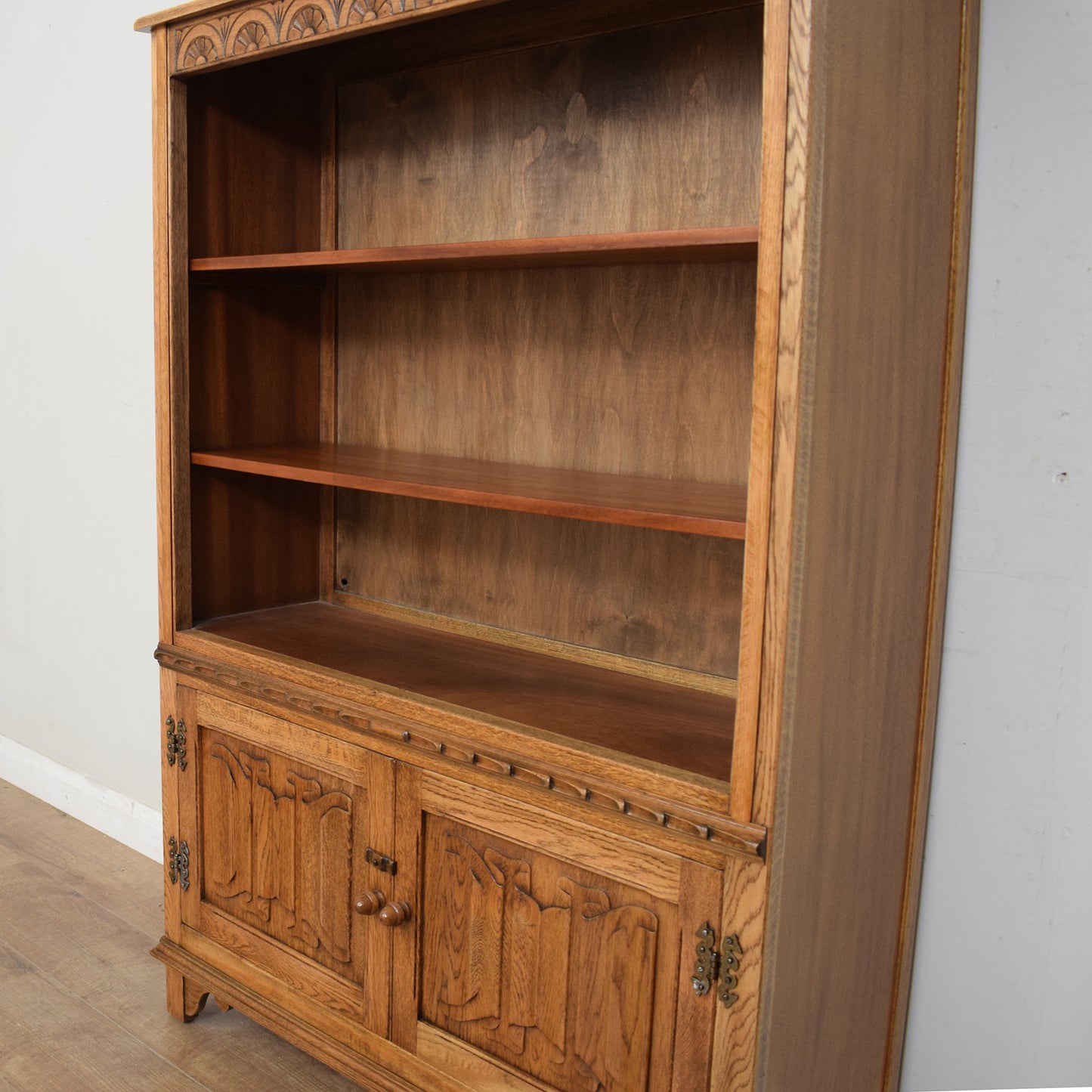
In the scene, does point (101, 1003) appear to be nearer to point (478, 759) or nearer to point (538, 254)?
point (478, 759)

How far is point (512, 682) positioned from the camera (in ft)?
→ 5.97

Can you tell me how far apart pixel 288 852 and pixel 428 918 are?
35cm

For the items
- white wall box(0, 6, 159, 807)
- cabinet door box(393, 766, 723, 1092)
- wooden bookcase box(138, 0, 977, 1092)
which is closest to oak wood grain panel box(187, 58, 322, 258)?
wooden bookcase box(138, 0, 977, 1092)

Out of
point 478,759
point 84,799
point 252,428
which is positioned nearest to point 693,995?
point 478,759

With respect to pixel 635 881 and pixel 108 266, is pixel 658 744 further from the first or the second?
pixel 108 266

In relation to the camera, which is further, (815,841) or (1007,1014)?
(1007,1014)

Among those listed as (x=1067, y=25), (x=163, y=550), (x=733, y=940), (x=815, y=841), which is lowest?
(x=733, y=940)

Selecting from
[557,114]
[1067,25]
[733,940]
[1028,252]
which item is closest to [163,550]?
[557,114]

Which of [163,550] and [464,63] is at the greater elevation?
[464,63]

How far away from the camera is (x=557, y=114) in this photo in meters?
1.88

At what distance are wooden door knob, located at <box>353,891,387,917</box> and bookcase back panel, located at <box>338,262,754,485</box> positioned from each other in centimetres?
80

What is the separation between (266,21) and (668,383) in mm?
874

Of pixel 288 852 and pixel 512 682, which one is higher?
pixel 512 682

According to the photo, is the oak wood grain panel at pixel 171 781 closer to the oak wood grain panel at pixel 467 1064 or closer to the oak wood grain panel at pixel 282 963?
the oak wood grain panel at pixel 282 963
